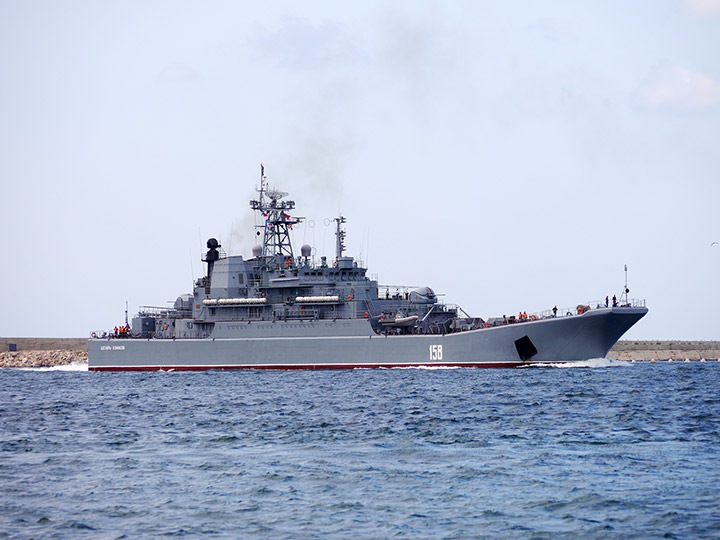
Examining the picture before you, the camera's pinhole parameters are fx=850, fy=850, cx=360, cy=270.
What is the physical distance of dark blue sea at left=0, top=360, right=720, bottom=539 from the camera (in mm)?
14805

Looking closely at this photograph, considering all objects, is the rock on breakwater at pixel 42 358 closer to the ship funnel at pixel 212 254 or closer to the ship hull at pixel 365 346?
the ship hull at pixel 365 346

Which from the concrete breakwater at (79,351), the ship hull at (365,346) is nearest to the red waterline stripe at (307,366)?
the ship hull at (365,346)

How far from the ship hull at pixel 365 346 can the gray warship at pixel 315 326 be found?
6 centimetres

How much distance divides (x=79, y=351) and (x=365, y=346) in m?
52.0

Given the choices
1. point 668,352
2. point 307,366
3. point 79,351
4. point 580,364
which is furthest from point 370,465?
point 79,351

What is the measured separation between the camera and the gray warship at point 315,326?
48.5 m

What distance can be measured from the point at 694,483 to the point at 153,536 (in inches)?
418

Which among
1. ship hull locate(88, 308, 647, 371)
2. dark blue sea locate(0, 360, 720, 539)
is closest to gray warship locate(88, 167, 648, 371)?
ship hull locate(88, 308, 647, 371)

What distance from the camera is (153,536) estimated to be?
46.5 feet

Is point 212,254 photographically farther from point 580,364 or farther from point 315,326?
point 580,364

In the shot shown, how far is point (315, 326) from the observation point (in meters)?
53.0

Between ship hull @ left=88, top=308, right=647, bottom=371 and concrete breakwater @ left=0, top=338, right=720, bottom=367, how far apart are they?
2874 centimetres

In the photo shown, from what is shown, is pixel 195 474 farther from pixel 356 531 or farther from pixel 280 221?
pixel 280 221

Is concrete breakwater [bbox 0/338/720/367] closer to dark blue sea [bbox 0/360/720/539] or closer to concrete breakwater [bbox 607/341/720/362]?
concrete breakwater [bbox 607/341/720/362]
